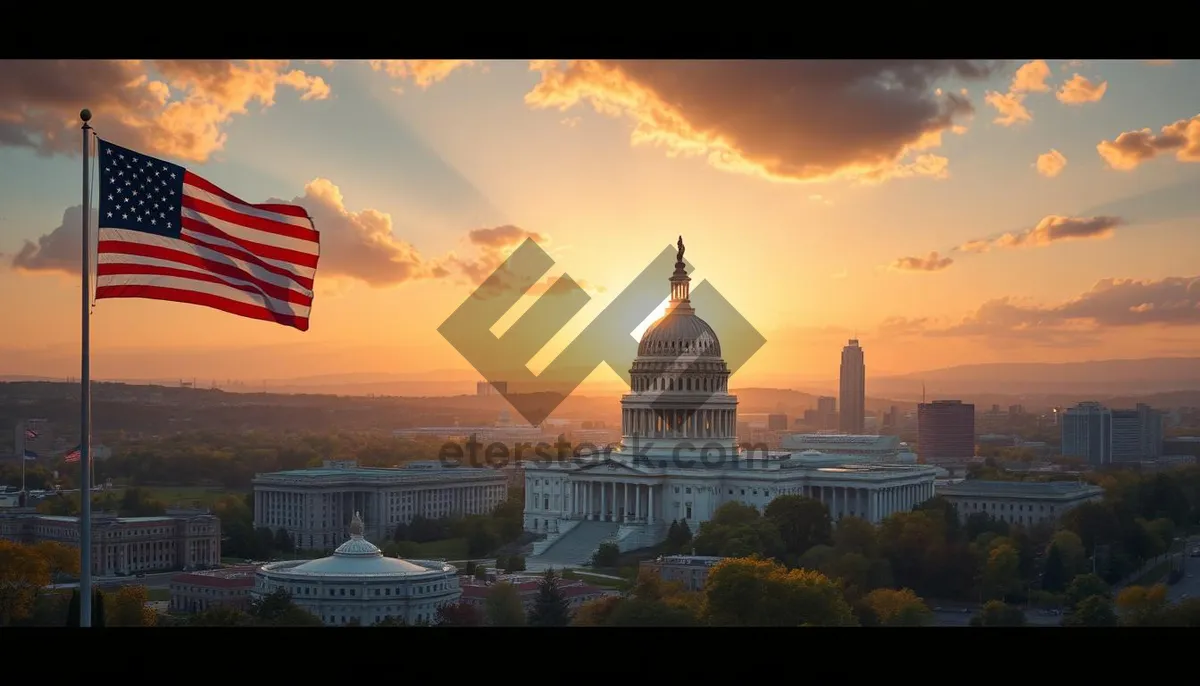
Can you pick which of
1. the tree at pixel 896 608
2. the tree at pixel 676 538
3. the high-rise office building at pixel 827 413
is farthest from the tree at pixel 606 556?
the high-rise office building at pixel 827 413

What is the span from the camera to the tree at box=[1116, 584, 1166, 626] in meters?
54.2

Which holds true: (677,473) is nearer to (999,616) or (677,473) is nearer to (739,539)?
(739,539)

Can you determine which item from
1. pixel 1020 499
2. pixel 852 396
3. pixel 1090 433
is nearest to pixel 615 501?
pixel 1020 499

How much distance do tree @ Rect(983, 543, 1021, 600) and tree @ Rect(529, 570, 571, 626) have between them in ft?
51.1

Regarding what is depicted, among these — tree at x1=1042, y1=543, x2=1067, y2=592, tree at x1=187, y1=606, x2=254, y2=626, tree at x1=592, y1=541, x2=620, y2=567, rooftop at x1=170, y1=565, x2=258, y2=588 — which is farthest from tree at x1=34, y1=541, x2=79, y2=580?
tree at x1=1042, y1=543, x2=1067, y2=592

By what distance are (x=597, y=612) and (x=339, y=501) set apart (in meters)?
39.0

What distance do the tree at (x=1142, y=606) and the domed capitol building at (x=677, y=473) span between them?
2401 cm

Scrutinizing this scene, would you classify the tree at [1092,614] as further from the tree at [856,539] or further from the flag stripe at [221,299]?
the flag stripe at [221,299]

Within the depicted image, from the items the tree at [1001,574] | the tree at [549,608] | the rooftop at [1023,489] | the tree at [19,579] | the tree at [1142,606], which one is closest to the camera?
the tree at [1142,606]

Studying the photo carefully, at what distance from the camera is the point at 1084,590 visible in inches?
2441

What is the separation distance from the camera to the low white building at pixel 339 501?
9025 centimetres
